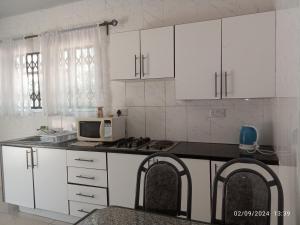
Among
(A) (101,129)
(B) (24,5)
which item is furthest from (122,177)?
(B) (24,5)

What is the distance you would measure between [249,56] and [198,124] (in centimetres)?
91

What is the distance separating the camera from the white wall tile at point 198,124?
267 centimetres

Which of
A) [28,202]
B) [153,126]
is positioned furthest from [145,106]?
[28,202]

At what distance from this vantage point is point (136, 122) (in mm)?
3018

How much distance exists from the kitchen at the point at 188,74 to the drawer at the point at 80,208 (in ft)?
0.79

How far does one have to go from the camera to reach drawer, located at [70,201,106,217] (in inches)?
102

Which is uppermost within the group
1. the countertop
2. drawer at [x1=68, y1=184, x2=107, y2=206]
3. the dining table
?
the countertop

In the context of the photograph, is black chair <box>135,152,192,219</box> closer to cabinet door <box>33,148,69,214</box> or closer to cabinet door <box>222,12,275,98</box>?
cabinet door <box>222,12,275,98</box>

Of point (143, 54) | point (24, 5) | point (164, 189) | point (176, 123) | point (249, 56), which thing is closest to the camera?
point (164, 189)

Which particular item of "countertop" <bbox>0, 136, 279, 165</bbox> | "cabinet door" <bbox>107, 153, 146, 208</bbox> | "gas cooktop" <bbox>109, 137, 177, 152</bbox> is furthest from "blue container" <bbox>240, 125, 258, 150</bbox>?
"cabinet door" <bbox>107, 153, 146, 208</bbox>

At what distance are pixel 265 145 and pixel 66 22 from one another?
113 inches

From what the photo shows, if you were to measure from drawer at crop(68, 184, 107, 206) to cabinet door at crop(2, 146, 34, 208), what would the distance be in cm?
61

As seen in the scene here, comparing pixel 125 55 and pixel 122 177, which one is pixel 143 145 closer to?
pixel 122 177

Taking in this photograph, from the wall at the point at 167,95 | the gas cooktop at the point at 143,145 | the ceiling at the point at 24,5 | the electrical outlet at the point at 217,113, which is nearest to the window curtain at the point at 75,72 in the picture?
the wall at the point at 167,95
